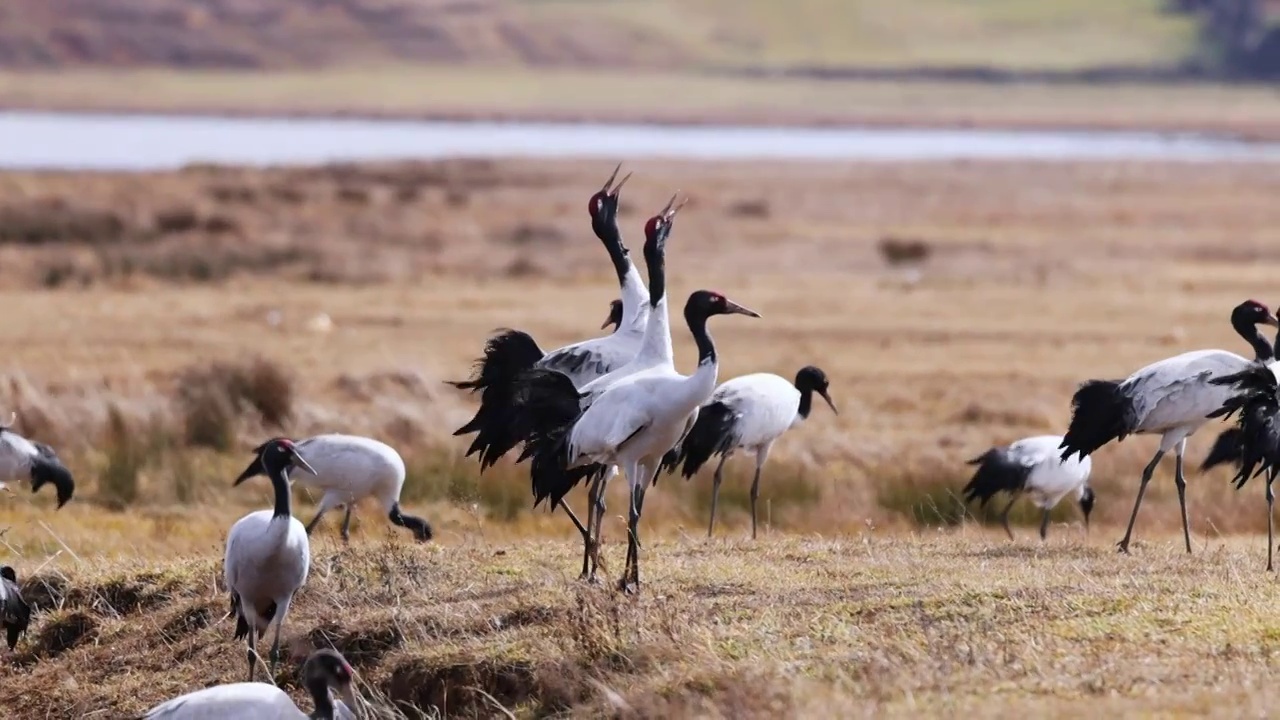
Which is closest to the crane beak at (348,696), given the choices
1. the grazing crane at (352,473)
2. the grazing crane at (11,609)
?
the grazing crane at (11,609)

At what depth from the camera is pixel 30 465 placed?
14.4 m

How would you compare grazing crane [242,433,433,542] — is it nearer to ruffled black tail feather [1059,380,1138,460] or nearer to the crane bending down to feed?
ruffled black tail feather [1059,380,1138,460]

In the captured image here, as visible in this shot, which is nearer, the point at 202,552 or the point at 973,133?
the point at 202,552

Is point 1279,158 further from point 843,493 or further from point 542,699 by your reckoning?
point 542,699

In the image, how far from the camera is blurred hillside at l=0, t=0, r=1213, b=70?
136 meters

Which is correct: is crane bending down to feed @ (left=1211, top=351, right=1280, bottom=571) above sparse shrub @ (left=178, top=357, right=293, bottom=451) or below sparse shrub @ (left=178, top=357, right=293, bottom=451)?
above

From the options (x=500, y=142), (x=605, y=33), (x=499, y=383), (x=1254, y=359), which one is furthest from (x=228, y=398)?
(x=605, y=33)

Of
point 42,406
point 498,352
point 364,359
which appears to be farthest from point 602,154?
point 498,352

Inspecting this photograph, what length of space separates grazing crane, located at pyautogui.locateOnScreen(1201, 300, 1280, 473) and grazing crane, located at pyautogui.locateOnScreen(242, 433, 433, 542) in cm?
573

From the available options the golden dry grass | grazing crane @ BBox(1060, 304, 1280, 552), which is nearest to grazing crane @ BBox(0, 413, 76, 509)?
the golden dry grass

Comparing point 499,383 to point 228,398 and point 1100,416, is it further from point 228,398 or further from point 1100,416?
point 228,398

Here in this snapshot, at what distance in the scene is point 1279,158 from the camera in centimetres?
8319

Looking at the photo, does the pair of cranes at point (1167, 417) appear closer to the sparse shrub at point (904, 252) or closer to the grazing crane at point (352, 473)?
the grazing crane at point (352, 473)

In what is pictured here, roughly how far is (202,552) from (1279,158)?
75338mm
